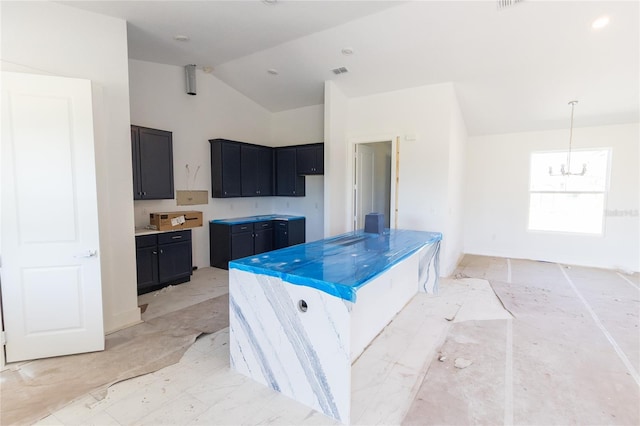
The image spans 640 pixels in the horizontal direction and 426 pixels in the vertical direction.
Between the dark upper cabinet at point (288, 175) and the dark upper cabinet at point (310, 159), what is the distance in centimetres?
12

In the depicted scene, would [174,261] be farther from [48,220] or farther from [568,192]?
[568,192]

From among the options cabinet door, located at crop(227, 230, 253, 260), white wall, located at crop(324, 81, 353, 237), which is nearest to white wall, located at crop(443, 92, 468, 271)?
white wall, located at crop(324, 81, 353, 237)

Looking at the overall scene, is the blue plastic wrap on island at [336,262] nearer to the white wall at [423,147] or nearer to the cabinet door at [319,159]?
the white wall at [423,147]

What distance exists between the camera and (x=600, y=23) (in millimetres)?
3170

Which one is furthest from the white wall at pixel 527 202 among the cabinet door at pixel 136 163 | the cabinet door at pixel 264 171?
the cabinet door at pixel 136 163

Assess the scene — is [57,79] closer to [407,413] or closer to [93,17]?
[93,17]

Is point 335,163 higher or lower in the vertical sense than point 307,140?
lower

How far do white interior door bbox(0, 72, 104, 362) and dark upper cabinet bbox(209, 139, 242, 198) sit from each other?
2.70m

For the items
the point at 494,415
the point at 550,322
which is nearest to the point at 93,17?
the point at 494,415

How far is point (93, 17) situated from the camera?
2844mm

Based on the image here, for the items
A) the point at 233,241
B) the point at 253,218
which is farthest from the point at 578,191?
the point at 233,241

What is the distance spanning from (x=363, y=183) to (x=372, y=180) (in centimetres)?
48

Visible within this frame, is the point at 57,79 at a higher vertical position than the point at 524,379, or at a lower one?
higher

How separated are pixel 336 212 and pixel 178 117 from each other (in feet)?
9.73
